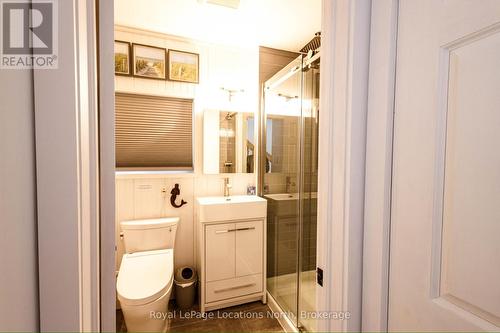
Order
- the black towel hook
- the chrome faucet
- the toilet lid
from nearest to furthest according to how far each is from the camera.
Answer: the toilet lid
the black towel hook
the chrome faucet

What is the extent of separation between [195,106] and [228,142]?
47 cm

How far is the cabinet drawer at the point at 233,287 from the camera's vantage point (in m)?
1.90

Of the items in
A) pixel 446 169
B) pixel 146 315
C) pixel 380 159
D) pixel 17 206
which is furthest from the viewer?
pixel 146 315

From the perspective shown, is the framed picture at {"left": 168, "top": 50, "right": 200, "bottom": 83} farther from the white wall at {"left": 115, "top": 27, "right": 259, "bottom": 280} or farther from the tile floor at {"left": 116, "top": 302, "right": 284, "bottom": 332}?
the tile floor at {"left": 116, "top": 302, "right": 284, "bottom": 332}

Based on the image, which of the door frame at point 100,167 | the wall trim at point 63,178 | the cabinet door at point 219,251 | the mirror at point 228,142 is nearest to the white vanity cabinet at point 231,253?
the cabinet door at point 219,251

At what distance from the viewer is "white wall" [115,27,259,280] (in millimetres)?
1953

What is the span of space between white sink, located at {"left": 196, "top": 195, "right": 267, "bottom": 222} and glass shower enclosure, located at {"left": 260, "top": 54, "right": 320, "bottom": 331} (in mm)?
189

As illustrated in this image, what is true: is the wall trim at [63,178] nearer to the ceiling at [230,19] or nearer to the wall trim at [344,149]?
the wall trim at [344,149]

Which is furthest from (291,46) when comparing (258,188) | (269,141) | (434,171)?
(434,171)

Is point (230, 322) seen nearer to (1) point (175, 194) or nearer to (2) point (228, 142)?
(1) point (175, 194)

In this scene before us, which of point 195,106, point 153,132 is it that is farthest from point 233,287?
point 195,106

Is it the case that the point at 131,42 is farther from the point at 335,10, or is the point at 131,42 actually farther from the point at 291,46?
the point at 335,10

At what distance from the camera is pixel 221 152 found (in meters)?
2.21

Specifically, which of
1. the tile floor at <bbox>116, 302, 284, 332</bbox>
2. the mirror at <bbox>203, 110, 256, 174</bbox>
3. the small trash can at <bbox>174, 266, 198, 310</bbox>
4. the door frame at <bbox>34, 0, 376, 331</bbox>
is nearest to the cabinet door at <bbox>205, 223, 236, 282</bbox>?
the small trash can at <bbox>174, 266, 198, 310</bbox>
